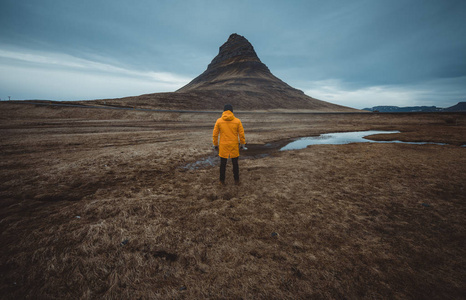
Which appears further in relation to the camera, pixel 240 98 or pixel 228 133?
pixel 240 98

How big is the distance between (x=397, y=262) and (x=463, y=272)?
932 mm

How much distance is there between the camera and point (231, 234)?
3672 mm

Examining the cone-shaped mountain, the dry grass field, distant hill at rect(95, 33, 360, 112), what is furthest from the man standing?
the cone-shaped mountain

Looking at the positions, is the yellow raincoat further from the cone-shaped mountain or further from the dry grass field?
the cone-shaped mountain

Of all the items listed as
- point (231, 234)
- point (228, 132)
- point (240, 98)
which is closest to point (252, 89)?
point (240, 98)

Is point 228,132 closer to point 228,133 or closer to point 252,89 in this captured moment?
point 228,133

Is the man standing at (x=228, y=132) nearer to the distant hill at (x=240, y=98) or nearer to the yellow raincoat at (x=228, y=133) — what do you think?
the yellow raincoat at (x=228, y=133)

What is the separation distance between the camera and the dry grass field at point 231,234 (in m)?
2.53

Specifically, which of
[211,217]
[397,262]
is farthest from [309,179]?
[211,217]

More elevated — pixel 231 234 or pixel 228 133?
pixel 228 133

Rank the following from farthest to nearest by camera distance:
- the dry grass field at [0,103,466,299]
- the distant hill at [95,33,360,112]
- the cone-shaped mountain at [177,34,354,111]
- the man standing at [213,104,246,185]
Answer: the cone-shaped mountain at [177,34,354,111], the distant hill at [95,33,360,112], the man standing at [213,104,246,185], the dry grass field at [0,103,466,299]

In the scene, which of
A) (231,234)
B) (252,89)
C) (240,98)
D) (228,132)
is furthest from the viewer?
(252,89)

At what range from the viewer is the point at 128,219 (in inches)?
160

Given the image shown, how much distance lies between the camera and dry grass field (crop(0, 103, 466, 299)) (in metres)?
2.53
